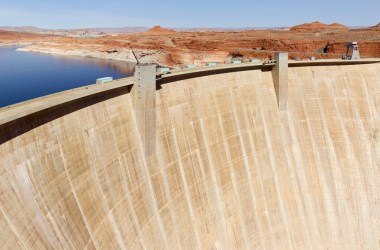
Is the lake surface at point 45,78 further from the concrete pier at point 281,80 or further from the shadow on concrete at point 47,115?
the concrete pier at point 281,80

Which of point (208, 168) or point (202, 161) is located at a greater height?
point (202, 161)

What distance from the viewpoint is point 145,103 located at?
514 inches

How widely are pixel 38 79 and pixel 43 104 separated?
35.3 metres

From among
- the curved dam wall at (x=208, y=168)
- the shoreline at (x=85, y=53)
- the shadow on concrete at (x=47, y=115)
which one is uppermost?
the shoreline at (x=85, y=53)

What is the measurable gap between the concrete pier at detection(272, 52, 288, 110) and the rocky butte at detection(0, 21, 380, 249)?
3.4 inches

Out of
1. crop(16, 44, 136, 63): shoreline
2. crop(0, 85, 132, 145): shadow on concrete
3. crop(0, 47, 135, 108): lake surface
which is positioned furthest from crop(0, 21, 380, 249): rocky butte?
crop(16, 44, 136, 63): shoreline

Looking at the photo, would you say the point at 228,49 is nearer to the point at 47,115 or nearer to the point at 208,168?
the point at 208,168

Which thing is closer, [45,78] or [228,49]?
[45,78]

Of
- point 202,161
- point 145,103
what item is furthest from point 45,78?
point 145,103

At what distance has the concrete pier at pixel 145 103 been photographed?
12.9 metres

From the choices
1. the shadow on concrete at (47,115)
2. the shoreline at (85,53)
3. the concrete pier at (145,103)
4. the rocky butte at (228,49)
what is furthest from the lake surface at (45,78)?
the shadow on concrete at (47,115)

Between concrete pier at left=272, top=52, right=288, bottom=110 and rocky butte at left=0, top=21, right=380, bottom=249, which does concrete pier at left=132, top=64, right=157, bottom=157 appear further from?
concrete pier at left=272, top=52, right=288, bottom=110

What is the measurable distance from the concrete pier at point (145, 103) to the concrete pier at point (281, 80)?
914 centimetres

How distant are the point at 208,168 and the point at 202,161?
48 cm
